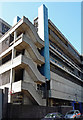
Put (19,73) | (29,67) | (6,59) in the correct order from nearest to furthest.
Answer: (29,67), (19,73), (6,59)

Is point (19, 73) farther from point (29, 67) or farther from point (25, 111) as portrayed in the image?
point (25, 111)

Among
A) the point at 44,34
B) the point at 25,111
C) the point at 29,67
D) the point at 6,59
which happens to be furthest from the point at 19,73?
the point at 44,34

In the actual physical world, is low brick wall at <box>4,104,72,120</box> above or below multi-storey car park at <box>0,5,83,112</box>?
below

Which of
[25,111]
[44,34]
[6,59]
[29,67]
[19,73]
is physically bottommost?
[25,111]

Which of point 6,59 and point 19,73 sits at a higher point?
point 6,59

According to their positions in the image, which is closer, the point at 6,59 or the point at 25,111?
the point at 25,111

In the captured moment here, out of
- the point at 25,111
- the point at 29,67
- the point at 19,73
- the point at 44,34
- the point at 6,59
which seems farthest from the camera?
the point at 44,34

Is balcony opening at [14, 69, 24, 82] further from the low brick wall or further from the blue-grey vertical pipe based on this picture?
the low brick wall

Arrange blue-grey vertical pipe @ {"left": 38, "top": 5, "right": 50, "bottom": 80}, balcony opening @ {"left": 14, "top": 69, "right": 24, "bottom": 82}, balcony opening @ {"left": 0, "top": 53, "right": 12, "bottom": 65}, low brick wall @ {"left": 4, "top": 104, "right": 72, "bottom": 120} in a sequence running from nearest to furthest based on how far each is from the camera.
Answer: low brick wall @ {"left": 4, "top": 104, "right": 72, "bottom": 120}
balcony opening @ {"left": 14, "top": 69, "right": 24, "bottom": 82}
blue-grey vertical pipe @ {"left": 38, "top": 5, "right": 50, "bottom": 80}
balcony opening @ {"left": 0, "top": 53, "right": 12, "bottom": 65}

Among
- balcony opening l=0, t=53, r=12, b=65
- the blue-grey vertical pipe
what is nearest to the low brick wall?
the blue-grey vertical pipe

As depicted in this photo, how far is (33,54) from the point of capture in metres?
25.3

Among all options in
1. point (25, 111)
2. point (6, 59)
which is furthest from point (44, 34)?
point (25, 111)

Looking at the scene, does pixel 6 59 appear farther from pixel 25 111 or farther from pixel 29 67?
pixel 25 111

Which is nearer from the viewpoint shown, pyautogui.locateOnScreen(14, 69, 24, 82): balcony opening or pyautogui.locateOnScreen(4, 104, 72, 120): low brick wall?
pyautogui.locateOnScreen(4, 104, 72, 120): low brick wall
